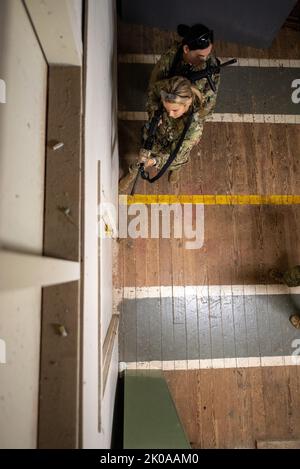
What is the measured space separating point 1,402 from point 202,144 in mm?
3607

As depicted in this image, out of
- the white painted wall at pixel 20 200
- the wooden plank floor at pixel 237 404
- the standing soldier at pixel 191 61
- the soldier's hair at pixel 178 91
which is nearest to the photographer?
the white painted wall at pixel 20 200

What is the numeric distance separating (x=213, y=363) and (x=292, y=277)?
4.35 ft

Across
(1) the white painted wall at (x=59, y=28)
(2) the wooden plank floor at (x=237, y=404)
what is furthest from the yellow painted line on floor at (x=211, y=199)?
(1) the white painted wall at (x=59, y=28)

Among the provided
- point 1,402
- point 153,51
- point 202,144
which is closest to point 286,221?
point 202,144

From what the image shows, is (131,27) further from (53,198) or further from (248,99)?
(53,198)

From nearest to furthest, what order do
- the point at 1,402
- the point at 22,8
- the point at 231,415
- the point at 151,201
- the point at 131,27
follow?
1. the point at 1,402
2. the point at 22,8
3. the point at 231,415
4. the point at 151,201
5. the point at 131,27

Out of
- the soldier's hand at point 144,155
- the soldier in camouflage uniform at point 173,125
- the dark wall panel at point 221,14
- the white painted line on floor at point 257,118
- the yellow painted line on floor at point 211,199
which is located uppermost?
the dark wall panel at point 221,14

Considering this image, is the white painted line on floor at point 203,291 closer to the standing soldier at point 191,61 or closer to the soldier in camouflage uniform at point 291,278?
the soldier in camouflage uniform at point 291,278

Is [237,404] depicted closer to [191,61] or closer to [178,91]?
[178,91]

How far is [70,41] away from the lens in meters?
1.15

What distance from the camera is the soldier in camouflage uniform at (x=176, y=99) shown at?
2639 millimetres

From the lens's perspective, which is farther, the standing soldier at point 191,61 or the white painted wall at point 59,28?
the standing soldier at point 191,61

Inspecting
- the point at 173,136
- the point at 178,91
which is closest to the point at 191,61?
the point at 178,91

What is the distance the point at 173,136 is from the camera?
3.15 metres
